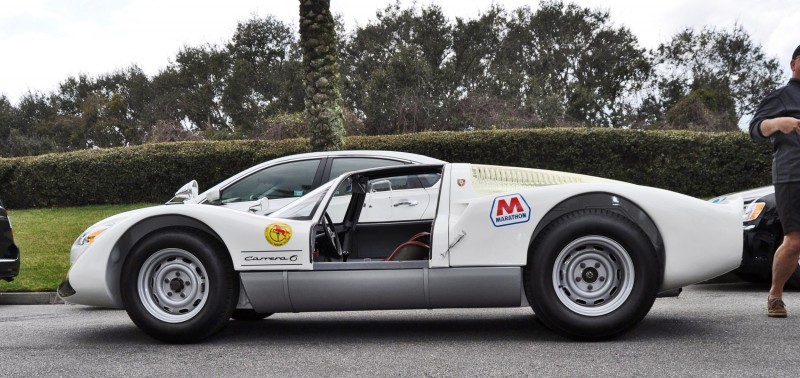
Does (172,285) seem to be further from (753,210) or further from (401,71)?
(401,71)

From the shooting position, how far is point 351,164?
8.25 meters

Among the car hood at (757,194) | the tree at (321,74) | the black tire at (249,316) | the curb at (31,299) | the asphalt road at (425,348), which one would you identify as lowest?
the curb at (31,299)

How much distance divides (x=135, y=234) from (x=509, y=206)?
2510 millimetres

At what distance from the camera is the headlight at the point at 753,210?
23.3ft

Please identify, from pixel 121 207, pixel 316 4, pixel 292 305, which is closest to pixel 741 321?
pixel 292 305

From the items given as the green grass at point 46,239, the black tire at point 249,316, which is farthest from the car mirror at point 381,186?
the green grass at point 46,239

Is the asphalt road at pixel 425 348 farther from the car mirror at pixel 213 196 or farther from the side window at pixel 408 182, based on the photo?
the car mirror at pixel 213 196

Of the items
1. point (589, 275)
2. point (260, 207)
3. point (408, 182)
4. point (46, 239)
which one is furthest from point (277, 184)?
point (46, 239)

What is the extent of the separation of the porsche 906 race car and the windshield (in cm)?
1

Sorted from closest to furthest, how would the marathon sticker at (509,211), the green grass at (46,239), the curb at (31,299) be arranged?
1. the marathon sticker at (509,211)
2. the curb at (31,299)
3. the green grass at (46,239)

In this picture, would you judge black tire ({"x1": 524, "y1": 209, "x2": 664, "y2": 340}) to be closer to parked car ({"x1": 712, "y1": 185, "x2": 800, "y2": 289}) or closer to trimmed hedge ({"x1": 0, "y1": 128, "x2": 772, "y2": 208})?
parked car ({"x1": 712, "y1": 185, "x2": 800, "y2": 289})

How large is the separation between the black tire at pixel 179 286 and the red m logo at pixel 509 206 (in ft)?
5.91

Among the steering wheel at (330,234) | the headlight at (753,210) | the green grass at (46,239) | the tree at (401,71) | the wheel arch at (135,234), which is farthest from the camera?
the tree at (401,71)

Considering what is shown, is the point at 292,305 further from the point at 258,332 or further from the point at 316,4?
the point at 316,4
